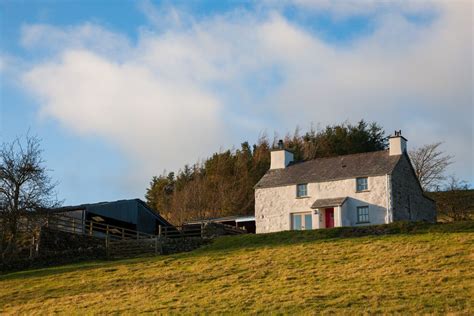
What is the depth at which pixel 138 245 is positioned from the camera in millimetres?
37625

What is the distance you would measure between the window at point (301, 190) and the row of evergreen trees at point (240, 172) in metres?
17.9

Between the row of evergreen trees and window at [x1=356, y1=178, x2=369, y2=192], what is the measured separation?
20597 millimetres

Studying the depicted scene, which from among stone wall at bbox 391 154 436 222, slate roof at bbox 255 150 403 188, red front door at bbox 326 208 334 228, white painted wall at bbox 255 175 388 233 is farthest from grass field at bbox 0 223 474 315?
slate roof at bbox 255 150 403 188

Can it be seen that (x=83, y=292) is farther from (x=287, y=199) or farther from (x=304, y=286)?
(x=287, y=199)

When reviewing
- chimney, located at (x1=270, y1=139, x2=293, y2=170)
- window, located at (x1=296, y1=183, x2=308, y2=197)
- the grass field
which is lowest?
the grass field

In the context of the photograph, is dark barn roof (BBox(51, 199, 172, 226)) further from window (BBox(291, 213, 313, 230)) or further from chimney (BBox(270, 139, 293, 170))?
window (BBox(291, 213, 313, 230))

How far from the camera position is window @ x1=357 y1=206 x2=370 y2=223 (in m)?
42.0

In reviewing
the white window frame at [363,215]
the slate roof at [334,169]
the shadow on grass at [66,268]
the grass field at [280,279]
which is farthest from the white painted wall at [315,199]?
the shadow on grass at [66,268]

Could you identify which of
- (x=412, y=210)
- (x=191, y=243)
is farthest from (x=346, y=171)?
(x=191, y=243)

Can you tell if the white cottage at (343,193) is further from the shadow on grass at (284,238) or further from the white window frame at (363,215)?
the shadow on grass at (284,238)

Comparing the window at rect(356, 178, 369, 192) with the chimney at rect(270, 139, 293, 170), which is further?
the chimney at rect(270, 139, 293, 170)

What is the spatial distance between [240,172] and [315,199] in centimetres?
2353

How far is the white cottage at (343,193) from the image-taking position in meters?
41.9

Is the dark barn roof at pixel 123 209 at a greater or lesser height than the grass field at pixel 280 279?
greater
